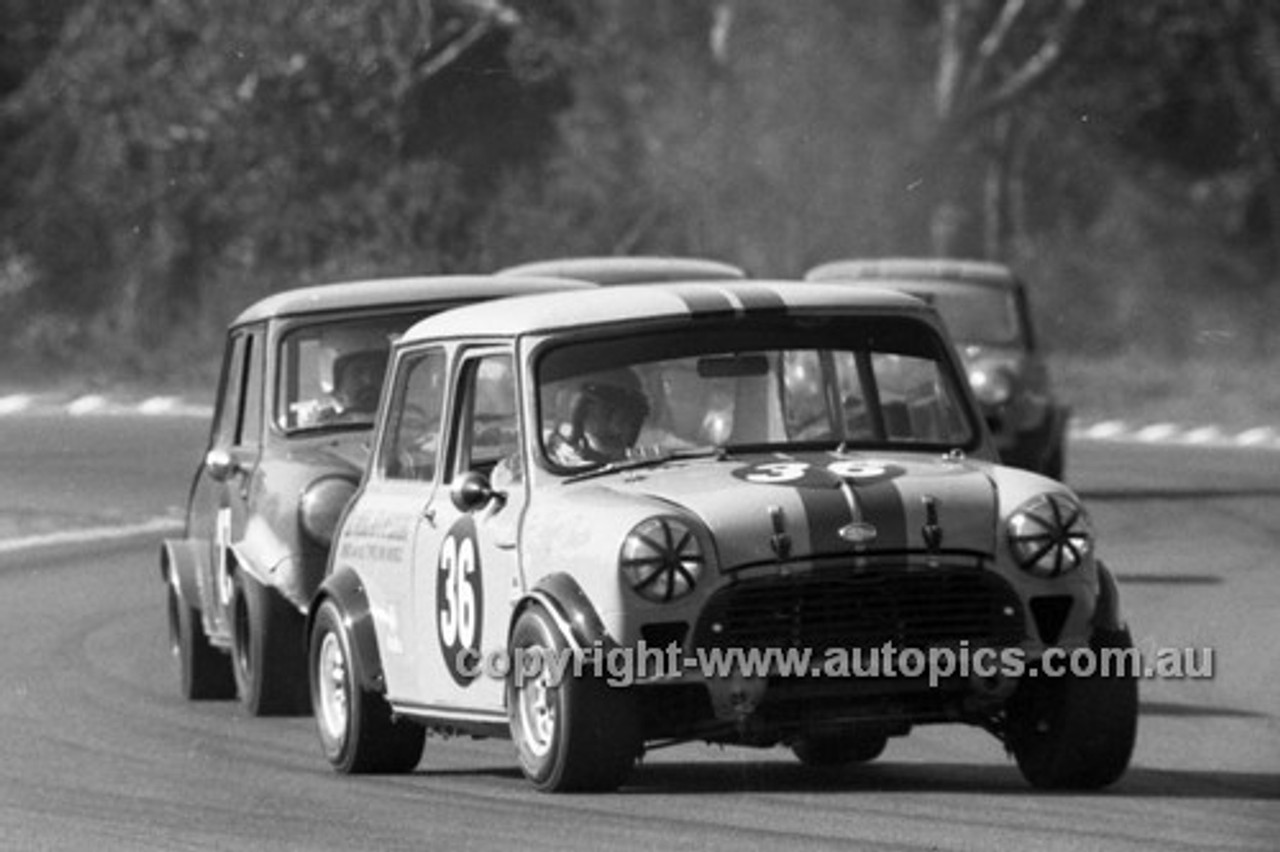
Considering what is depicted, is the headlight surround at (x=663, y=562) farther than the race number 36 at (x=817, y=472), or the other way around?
the race number 36 at (x=817, y=472)

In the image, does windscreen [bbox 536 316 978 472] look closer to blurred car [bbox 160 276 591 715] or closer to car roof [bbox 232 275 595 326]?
blurred car [bbox 160 276 591 715]

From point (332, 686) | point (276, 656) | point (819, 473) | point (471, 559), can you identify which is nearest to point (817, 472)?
point (819, 473)

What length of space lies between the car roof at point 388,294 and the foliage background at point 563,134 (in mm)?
26170

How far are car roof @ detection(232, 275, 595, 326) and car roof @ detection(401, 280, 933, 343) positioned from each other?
108 inches

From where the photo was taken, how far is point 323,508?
1167cm

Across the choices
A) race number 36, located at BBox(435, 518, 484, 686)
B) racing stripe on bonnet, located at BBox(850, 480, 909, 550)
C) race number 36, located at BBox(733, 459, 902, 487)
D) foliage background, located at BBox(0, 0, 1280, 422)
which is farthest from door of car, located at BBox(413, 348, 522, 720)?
foliage background, located at BBox(0, 0, 1280, 422)

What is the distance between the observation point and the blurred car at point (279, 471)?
38.5 feet

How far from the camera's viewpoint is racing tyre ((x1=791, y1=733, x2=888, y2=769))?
979 cm

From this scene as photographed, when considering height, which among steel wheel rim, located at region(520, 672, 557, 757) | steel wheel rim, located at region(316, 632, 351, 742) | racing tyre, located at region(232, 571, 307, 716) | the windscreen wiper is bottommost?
racing tyre, located at region(232, 571, 307, 716)

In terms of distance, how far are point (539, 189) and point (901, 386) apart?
32632 mm

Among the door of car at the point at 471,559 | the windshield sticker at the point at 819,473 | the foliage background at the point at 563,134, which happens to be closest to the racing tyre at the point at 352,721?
the door of car at the point at 471,559

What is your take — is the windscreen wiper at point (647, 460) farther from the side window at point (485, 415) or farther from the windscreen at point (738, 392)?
the side window at point (485, 415)

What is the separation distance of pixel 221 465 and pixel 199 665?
76 cm

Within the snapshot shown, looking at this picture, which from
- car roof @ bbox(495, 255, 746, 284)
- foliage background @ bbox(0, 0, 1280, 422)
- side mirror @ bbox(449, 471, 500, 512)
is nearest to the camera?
side mirror @ bbox(449, 471, 500, 512)
